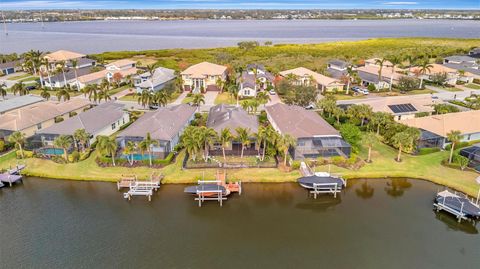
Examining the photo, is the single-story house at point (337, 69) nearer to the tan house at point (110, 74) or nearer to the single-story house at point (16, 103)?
the tan house at point (110, 74)

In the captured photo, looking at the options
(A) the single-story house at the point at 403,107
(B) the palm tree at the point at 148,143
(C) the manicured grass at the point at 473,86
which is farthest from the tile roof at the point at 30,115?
(C) the manicured grass at the point at 473,86

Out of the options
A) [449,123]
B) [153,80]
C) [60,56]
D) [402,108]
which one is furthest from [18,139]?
[60,56]

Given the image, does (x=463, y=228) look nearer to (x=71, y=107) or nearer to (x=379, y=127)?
(x=379, y=127)

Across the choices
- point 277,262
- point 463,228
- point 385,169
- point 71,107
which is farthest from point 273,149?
point 71,107

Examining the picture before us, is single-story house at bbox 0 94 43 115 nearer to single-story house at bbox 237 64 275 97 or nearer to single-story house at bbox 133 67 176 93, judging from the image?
single-story house at bbox 133 67 176 93

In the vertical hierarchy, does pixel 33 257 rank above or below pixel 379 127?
below
